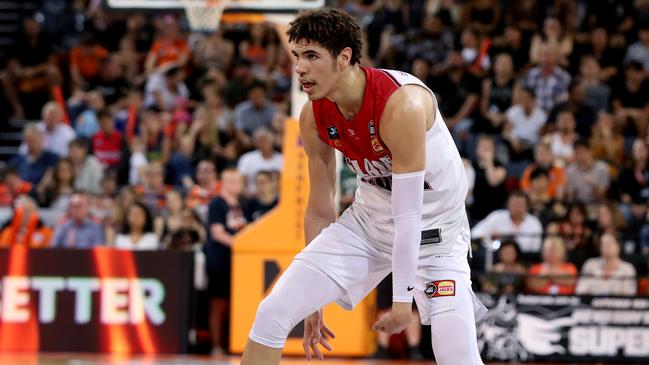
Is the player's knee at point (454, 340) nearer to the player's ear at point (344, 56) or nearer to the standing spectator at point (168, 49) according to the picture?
the player's ear at point (344, 56)

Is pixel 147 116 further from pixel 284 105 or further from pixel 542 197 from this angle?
pixel 542 197

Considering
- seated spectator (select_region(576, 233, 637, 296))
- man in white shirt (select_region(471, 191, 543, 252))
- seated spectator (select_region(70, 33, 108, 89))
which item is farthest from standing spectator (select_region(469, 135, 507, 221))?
seated spectator (select_region(70, 33, 108, 89))

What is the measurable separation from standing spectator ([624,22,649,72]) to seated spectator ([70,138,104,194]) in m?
6.98

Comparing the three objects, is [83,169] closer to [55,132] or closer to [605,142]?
[55,132]

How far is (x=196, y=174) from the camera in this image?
13188 mm

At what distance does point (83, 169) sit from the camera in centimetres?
1295

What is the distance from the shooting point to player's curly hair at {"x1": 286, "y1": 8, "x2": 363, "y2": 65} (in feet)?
15.6

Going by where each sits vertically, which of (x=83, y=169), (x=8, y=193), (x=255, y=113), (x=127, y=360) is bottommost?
(x=127, y=360)

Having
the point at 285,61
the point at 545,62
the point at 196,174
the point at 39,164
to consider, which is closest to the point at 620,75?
the point at 545,62

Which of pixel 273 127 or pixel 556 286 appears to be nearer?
pixel 556 286

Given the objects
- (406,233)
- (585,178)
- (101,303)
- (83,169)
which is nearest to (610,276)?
(585,178)

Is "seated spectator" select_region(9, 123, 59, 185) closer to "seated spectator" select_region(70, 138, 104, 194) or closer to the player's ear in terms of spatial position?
"seated spectator" select_region(70, 138, 104, 194)

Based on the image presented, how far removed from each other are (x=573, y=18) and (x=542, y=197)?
5.20 metres

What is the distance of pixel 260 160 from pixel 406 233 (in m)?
7.95
